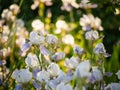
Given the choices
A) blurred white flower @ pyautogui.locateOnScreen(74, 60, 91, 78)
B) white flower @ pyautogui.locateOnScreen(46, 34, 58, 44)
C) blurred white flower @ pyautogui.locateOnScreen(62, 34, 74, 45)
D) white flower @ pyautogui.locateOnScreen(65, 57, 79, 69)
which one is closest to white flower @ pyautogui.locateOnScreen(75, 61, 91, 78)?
blurred white flower @ pyautogui.locateOnScreen(74, 60, 91, 78)

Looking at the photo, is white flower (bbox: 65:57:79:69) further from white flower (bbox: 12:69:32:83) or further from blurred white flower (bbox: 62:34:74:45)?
blurred white flower (bbox: 62:34:74:45)

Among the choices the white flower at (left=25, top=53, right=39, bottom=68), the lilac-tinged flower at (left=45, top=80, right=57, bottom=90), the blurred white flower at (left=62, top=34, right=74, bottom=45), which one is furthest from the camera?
the blurred white flower at (left=62, top=34, right=74, bottom=45)

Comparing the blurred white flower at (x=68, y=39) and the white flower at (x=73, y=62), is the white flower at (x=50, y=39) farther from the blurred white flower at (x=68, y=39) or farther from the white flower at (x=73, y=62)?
the blurred white flower at (x=68, y=39)

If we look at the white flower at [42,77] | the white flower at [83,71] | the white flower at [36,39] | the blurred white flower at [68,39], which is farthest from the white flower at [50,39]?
the blurred white flower at [68,39]

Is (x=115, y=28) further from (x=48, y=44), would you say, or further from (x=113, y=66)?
(x=48, y=44)

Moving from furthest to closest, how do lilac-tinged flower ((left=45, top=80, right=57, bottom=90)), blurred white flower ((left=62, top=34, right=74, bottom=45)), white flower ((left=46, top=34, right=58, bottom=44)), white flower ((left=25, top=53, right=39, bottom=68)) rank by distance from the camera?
blurred white flower ((left=62, top=34, right=74, bottom=45)) < white flower ((left=46, top=34, right=58, bottom=44)) < white flower ((left=25, top=53, right=39, bottom=68)) < lilac-tinged flower ((left=45, top=80, right=57, bottom=90))

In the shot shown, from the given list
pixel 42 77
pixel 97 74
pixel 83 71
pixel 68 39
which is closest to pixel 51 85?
pixel 42 77

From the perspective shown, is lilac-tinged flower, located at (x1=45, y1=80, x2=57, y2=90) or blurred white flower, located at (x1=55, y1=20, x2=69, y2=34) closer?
lilac-tinged flower, located at (x1=45, y1=80, x2=57, y2=90)

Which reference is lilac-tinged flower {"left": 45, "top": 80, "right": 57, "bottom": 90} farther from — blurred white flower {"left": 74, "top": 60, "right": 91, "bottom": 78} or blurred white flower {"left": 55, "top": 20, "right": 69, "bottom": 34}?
blurred white flower {"left": 55, "top": 20, "right": 69, "bottom": 34}

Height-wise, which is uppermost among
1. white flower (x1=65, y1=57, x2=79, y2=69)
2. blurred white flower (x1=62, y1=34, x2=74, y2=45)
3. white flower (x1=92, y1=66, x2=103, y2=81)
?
white flower (x1=65, y1=57, x2=79, y2=69)

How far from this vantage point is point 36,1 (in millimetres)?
3529

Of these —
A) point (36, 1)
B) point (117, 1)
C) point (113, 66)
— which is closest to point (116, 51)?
point (113, 66)

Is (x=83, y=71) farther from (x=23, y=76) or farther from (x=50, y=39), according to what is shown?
(x=50, y=39)

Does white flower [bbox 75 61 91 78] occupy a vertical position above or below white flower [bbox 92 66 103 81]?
above
